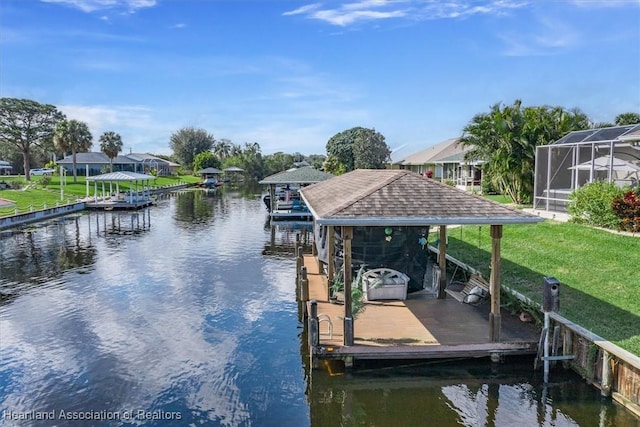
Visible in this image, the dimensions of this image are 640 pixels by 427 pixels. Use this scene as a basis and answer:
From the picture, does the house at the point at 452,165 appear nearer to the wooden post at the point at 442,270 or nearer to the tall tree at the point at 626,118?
the tall tree at the point at 626,118

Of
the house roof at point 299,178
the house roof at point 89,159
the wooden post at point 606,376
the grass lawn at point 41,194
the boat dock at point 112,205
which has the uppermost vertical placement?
the house roof at point 89,159

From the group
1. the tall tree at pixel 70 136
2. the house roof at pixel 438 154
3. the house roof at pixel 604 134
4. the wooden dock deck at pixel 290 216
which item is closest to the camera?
the house roof at pixel 604 134

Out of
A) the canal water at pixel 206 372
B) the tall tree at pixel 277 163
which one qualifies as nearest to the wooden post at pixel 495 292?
the canal water at pixel 206 372

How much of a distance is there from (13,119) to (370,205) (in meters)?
68.9

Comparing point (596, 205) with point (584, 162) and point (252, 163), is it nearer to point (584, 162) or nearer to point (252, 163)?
point (584, 162)

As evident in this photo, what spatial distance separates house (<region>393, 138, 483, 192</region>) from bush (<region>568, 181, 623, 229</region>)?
15.7 meters

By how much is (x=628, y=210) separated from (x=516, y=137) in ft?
42.2

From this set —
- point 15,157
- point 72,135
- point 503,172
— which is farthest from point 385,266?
point 15,157

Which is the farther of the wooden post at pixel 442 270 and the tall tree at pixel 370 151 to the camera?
the tall tree at pixel 370 151

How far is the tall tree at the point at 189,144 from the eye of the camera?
102625 millimetres

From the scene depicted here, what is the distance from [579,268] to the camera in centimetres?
1327

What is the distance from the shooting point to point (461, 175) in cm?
4259

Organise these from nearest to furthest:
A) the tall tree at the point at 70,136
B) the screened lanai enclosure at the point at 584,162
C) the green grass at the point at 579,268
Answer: the green grass at the point at 579,268 → the screened lanai enclosure at the point at 584,162 → the tall tree at the point at 70,136

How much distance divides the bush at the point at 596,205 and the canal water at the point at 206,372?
30.4ft
